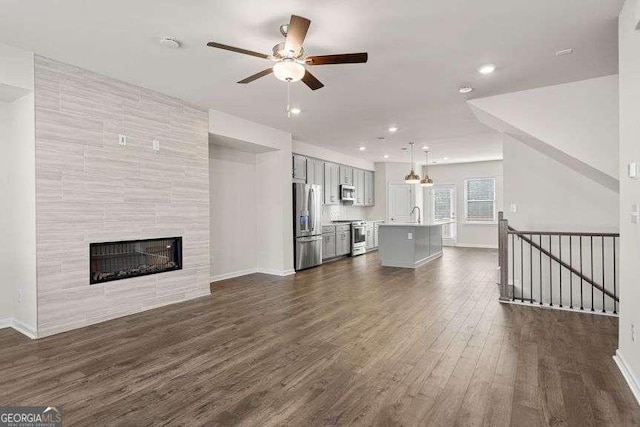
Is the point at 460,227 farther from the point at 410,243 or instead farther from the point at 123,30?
the point at 123,30

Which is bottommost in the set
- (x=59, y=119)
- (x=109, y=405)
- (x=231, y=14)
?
(x=109, y=405)

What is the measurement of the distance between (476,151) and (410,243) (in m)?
3.66

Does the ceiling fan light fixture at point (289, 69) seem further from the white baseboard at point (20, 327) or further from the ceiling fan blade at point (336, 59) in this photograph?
the white baseboard at point (20, 327)

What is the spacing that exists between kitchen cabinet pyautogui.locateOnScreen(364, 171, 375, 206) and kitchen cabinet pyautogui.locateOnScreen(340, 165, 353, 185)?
987mm

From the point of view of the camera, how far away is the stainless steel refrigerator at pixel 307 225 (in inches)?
282

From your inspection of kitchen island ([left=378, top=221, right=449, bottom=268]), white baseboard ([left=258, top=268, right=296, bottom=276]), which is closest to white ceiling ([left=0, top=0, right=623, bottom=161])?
kitchen island ([left=378, top=221, right=449, bottom=268])

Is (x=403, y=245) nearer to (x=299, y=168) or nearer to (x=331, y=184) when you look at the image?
(x=331, y=184)

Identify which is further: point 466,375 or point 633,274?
point 466,375

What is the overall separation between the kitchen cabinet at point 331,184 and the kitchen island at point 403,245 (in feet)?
5.70

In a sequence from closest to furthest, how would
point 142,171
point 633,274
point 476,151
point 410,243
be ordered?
point 633,274 → point 142,171 → point 410,243 → point 476,151

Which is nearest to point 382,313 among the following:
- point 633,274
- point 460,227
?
point 633,274

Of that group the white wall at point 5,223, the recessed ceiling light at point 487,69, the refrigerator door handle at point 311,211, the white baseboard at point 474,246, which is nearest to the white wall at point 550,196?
the recessed ceiling light at point 487,69

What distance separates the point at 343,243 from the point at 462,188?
494 centimetres

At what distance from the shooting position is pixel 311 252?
7520 millimetres
